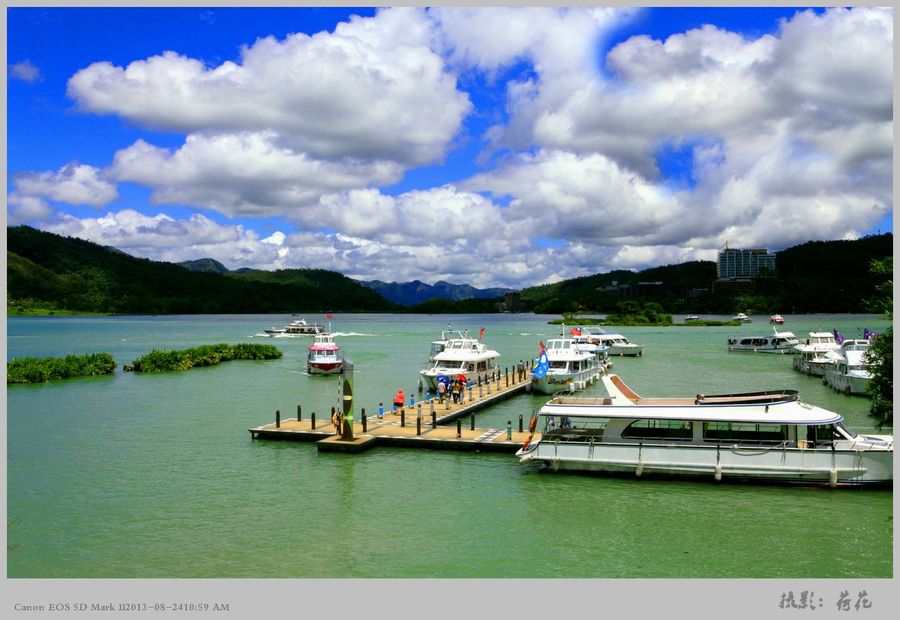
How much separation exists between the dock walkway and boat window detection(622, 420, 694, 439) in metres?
5.25

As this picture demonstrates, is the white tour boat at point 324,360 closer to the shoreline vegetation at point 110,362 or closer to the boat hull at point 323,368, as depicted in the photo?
the boat hull at point 323,368

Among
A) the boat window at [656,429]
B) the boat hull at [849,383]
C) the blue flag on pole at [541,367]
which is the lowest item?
the boat hull at [849,383]

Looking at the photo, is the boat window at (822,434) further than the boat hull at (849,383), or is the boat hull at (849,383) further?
the boat hull at (849,383)

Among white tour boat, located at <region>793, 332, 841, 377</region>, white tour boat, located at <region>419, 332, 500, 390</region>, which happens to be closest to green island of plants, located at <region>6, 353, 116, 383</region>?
white tour boat, located at <region>419, 332, 500, 390</region>

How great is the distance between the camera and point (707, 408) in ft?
82.6

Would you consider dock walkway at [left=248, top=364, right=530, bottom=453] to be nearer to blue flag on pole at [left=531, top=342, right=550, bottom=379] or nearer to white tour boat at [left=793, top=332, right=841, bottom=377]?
blue flag on pole at [left=531, top=342, right=550, bottom=379]

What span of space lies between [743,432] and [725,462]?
1.63 meters

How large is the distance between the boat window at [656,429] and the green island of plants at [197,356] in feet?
182

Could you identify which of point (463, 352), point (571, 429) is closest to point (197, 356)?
point (463, 352)

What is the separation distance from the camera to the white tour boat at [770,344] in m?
96.4

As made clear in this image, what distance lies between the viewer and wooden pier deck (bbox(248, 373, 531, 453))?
30219 mm

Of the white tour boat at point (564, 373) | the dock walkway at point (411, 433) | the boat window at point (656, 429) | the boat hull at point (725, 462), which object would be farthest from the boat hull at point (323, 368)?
the boat window at point (656, 429)

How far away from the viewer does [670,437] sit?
25.9 metres
